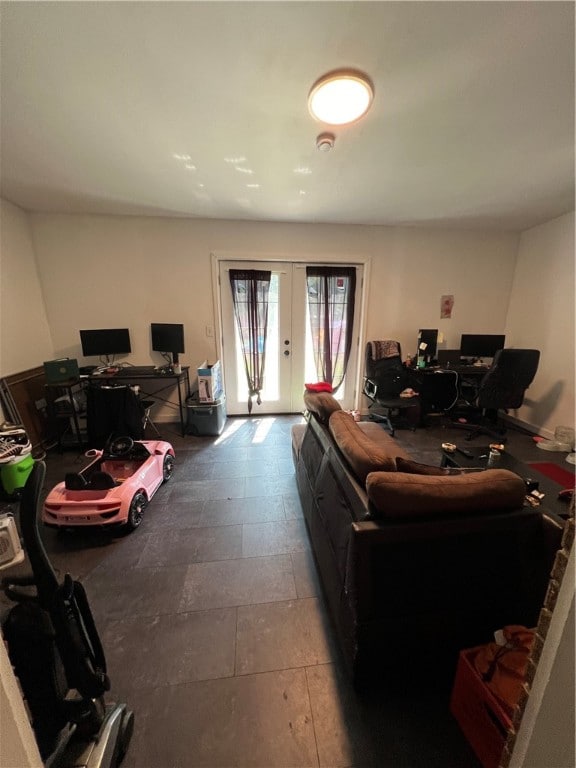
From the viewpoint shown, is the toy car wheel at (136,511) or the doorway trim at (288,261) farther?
the doorway trim at (288,261)

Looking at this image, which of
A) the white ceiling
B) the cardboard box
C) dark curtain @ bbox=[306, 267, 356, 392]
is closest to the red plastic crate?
the white ceiling

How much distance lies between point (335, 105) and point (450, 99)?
63 cm

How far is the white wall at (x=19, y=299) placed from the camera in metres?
2.80

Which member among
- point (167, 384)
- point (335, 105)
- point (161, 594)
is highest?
point (335, 105)

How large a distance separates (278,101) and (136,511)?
8.92ft

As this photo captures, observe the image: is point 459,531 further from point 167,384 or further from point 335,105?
point 167,384

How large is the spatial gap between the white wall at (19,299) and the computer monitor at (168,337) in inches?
48.9

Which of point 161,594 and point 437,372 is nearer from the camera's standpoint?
point 161,594

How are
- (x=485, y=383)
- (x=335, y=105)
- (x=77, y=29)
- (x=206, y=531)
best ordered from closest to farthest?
(x=77, y=29)
(x=335, y=105)
(x=206, y=531)
(x=485, y=383)

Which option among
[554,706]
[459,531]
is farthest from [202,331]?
[554,706]

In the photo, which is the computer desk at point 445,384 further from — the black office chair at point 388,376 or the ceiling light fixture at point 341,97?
the ceiling light fixture at point 341,97

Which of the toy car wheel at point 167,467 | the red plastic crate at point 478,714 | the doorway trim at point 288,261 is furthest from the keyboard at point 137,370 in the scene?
the red plastic crate at point 478,714

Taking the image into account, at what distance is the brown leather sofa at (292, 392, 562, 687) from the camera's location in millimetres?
1014

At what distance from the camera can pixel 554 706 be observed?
0.49 meters
